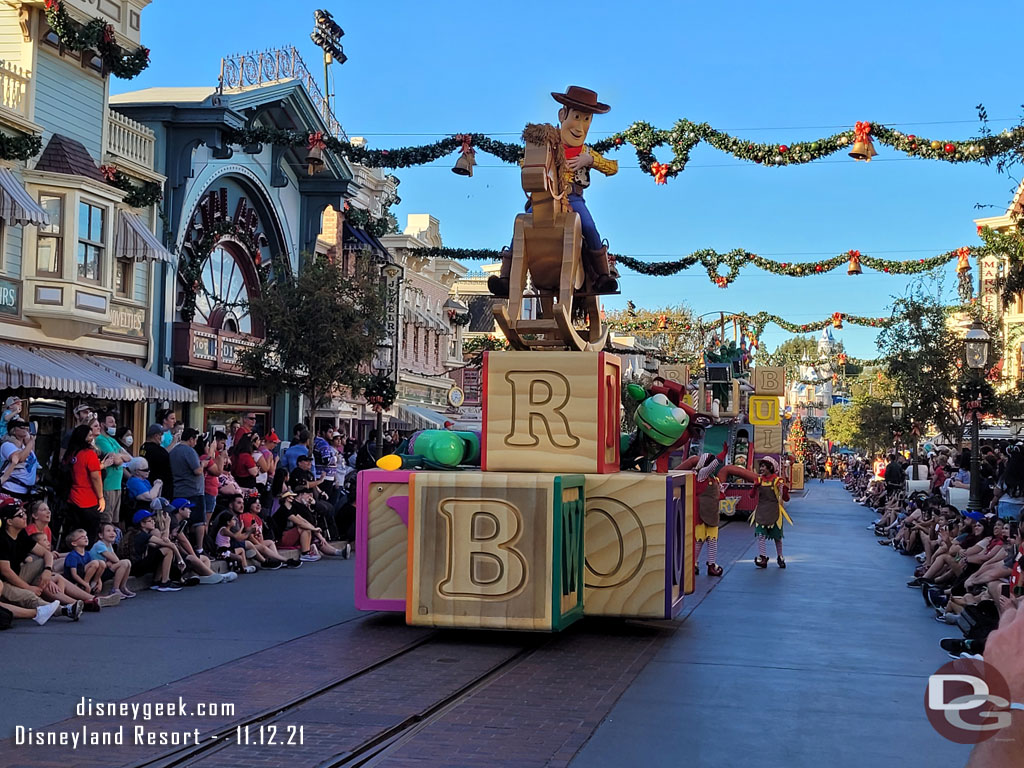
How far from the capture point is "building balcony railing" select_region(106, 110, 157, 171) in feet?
72.6

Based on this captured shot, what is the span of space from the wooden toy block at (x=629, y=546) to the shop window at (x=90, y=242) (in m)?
13.1

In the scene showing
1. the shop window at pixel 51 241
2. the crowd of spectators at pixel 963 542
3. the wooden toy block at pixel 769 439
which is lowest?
the crowd of spectators at pixel 963 542

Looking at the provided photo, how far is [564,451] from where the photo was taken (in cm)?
1045

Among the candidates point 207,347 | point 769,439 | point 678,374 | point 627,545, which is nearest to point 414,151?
point 207,347

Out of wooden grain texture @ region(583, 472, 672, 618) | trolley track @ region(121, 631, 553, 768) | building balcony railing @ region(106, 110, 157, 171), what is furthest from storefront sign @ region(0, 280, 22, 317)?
wooden grain texture @ region(583, 472, 672, 618)

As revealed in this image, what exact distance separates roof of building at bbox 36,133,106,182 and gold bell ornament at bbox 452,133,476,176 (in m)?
6.54

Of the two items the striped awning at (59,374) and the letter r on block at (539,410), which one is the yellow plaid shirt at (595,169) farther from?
the striped awning at (59,374)

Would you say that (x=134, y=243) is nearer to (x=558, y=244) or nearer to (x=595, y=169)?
(x=595, y=169)

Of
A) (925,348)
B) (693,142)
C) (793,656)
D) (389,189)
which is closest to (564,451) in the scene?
(793,656)

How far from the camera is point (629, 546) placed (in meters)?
10.3

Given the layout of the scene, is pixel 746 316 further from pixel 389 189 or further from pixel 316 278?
pixel 316 278

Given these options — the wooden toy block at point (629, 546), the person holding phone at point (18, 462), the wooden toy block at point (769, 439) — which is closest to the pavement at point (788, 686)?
the wooden toy block at point (629, 546)

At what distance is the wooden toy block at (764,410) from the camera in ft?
123

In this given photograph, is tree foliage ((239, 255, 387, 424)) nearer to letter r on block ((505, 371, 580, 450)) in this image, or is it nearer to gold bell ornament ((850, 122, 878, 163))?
gold bell ornament ((850, 122, 878, 163))
